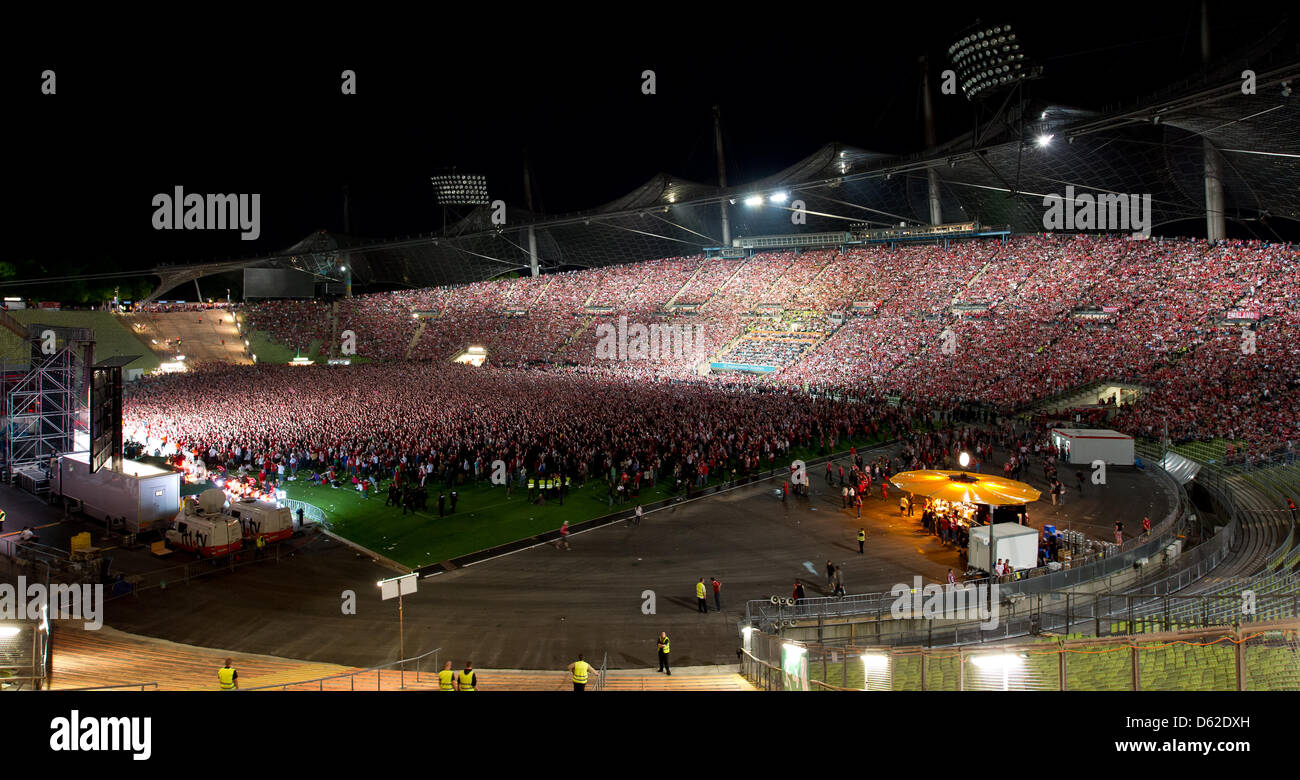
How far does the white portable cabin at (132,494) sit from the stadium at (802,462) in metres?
0.09

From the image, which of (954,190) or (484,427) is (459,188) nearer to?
(954,190)

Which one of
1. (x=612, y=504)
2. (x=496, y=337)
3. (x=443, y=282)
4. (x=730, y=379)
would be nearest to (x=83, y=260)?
(x=443, y=282)

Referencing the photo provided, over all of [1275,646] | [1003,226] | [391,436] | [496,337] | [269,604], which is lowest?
[269,604]

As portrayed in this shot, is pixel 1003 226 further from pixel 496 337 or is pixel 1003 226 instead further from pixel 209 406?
pixel 209 406

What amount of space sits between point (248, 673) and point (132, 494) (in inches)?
444

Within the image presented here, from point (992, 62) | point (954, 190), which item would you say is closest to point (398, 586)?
point (992, 62)

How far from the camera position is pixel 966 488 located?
16641 mm

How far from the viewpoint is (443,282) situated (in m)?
87.2

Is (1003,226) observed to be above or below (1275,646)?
above

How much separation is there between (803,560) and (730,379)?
94.0 feet

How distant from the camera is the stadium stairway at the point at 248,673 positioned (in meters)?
8.90

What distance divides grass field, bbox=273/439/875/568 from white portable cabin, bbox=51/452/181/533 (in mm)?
3640

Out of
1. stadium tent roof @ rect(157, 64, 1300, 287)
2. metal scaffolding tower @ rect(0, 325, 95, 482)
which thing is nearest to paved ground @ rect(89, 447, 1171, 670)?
metal scaffolding tower @ rect(0, 325, 95, 482)

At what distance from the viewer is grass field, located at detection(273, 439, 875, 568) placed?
57.0ft
